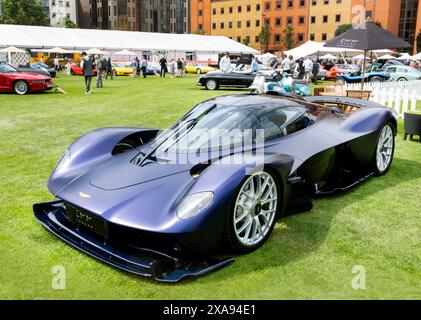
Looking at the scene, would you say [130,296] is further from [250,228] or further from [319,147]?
[319,147]

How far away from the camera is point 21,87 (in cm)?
1802

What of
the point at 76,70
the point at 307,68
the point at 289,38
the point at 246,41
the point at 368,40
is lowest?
the point at 76,70

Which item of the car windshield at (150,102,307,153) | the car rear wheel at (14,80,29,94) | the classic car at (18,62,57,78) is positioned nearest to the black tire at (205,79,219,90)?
the car rear wheel at (14,80,29,94)

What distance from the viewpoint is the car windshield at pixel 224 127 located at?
425cm

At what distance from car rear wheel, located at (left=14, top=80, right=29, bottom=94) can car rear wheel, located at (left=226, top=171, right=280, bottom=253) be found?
55.0ft

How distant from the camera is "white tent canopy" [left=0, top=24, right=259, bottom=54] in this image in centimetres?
4306

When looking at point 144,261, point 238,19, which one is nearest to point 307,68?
point 144,261

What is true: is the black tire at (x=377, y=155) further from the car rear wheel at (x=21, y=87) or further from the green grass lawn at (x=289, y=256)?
the car rear wheel at (x=21, y=87)

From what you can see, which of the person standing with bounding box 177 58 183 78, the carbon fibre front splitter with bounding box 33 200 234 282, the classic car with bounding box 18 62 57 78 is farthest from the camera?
the person standing with bounding box 177 58 183 78

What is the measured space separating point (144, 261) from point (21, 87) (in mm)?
17063

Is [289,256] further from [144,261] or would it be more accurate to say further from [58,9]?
[58,9]

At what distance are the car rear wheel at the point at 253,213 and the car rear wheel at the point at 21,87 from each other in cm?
1678

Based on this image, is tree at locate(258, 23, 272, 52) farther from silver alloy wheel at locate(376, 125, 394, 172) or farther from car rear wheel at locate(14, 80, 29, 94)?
silver alloy wheel at locate(376, 125, 394, 172)
